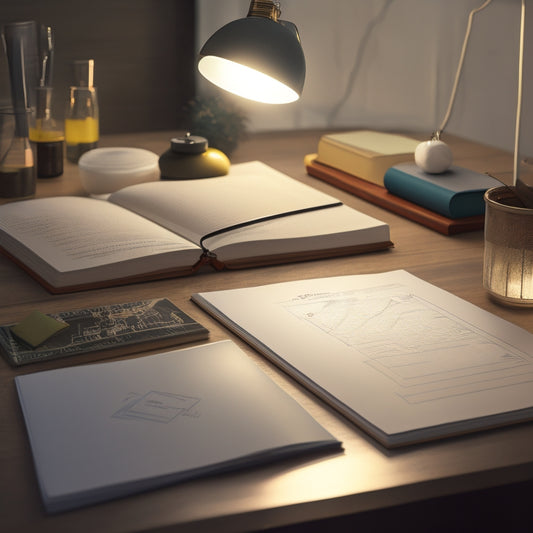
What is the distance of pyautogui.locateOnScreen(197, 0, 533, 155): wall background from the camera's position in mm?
2156

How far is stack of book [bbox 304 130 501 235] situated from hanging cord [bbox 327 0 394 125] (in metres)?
0.76

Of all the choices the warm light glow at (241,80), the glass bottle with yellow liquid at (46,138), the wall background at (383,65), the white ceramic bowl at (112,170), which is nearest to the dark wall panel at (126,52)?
the wall background at (383,65)

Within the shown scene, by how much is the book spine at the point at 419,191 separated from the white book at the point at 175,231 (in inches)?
5.5

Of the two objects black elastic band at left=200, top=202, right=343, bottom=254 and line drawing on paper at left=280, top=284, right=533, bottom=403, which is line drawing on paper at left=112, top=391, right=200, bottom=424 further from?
black elastic band at left=200, top=202, right=343, bottom=254

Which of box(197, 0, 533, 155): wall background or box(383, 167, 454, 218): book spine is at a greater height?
box(197, 0, 533, 155): wall background

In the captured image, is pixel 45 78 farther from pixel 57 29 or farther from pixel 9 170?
pixel 57 29

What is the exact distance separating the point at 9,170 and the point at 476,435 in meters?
0.99

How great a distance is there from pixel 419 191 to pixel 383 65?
1137mm

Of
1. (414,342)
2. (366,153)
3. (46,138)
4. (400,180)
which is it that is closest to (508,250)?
(414,342)

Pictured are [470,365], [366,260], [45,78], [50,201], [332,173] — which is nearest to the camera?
[470,365]

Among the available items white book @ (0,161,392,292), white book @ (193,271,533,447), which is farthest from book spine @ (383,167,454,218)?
white book @ (193,271,533,447)

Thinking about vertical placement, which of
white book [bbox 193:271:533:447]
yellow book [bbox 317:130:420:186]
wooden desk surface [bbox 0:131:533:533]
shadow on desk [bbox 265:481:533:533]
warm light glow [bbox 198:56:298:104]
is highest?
warm light glow [bbox 198:56:298:104]

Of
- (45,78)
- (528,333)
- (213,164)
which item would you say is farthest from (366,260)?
(45,78)

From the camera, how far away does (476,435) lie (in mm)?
669
